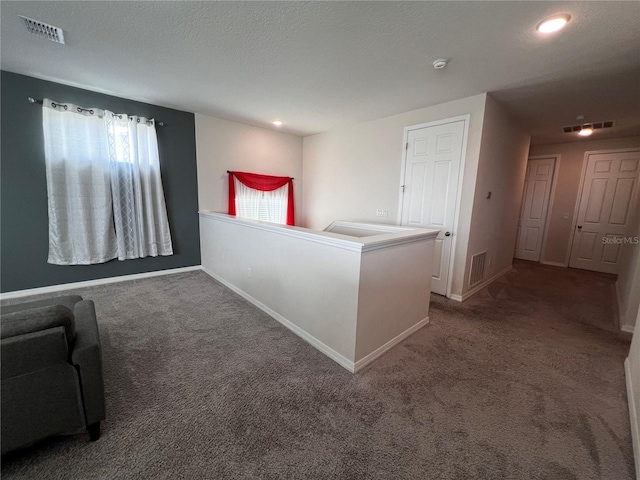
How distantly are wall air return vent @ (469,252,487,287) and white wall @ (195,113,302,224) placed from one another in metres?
3.57

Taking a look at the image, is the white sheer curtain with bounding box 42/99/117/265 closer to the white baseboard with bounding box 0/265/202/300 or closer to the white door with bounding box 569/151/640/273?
the white baseboard with bounding box 0/265/202/300

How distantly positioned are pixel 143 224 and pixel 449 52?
402cm

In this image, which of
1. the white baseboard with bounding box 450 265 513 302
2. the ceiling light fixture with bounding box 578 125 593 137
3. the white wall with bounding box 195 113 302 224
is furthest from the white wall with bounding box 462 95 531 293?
the white wall with bounding box 195 113 302 224

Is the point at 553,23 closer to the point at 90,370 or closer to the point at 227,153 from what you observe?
the point at 90,370

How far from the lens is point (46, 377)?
1.08 m

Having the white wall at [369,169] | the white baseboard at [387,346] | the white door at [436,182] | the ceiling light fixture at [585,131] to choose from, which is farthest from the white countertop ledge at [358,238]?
the ceiling light fixture at [585,131]

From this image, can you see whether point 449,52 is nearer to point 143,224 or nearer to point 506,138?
point 506,138

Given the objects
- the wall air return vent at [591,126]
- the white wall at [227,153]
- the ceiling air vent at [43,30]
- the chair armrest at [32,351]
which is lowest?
the chair armrest at [32,351]

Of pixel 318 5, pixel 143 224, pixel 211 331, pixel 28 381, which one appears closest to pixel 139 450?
pixel 28 381

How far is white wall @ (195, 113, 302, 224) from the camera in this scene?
13.0 feet

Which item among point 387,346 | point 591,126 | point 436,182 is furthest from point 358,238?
point 591,126

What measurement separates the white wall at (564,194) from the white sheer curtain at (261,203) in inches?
210

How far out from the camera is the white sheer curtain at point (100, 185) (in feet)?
9.48

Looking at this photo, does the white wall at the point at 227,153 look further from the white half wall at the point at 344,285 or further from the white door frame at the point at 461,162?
the white door frame at the point at 461,162
